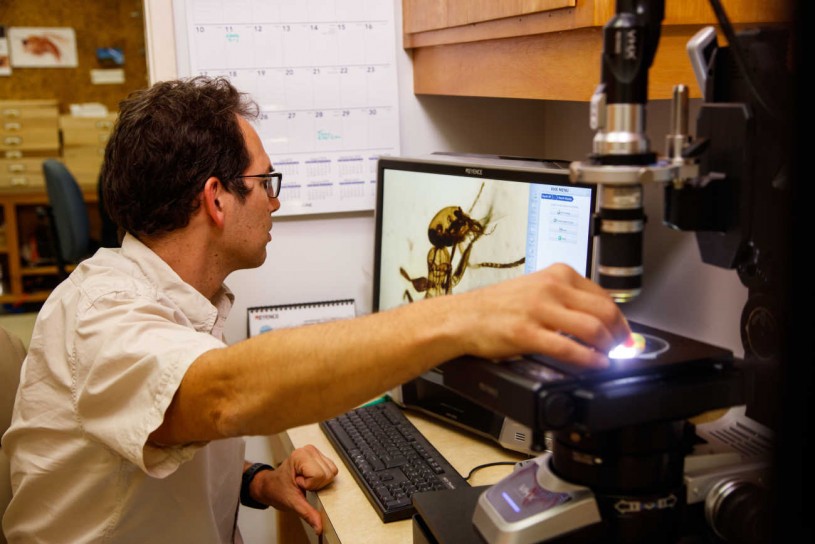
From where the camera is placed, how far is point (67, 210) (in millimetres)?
4250

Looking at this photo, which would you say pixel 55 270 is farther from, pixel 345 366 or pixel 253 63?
pixel 345 366

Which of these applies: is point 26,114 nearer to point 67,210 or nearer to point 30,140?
point 30,140

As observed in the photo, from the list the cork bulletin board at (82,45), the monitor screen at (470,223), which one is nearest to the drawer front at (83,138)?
the cork bulletin board at (82,45)

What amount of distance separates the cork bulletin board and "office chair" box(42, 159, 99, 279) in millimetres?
1396

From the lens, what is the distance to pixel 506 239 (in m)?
1.54

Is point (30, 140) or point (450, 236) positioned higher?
point (30, 140)

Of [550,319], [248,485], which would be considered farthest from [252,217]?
[550,319]

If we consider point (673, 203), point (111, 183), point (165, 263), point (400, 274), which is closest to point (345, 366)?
point (673, 203)

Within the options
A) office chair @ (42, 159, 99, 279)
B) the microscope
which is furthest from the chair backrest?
the microscope

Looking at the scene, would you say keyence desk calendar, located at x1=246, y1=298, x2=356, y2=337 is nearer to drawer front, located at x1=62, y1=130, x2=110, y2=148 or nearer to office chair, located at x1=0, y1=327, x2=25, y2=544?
office chair, located at x1=0, y1=327, x2=25, y2=544

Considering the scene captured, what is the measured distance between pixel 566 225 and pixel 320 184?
0.76 metres

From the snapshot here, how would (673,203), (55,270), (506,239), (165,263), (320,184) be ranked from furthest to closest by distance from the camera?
(55,270), (320,184), (506,239), (165,263), (673,203)

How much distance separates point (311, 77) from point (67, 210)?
110 inches

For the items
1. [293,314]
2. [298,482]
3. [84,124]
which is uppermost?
[84,124]
